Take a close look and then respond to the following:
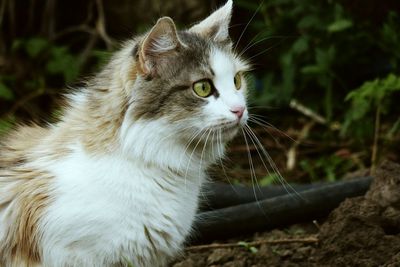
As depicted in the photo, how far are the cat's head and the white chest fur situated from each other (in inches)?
10.0

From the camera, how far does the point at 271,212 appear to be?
4.06 meters

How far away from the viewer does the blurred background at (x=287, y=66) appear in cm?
528

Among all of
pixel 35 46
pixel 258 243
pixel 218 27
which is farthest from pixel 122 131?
pixel 35 46

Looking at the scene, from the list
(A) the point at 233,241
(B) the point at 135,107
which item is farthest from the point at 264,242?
(B) the point at 135,107

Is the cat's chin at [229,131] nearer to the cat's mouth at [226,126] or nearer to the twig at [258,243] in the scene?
the cat's mouth at [226,126]

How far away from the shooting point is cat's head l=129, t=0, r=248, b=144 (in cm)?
297

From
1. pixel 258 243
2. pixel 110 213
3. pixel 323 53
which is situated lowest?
pixel 258 243

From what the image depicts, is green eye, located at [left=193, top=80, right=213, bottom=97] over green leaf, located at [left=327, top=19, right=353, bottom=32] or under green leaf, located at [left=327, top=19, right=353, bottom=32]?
under

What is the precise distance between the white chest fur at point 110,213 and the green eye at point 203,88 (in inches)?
15.2

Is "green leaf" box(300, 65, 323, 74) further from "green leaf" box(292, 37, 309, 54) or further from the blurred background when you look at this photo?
"green leaf" box(292, 37, 309, 54)

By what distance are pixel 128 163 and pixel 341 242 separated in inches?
48.1

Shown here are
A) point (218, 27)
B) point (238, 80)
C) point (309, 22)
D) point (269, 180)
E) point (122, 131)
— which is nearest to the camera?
point (122, 131)

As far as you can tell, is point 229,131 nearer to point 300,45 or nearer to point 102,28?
→ point 300,45

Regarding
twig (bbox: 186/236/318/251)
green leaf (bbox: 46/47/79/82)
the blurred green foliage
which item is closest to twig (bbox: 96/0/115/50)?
green leaf (bbox: 46/47/79/82)
